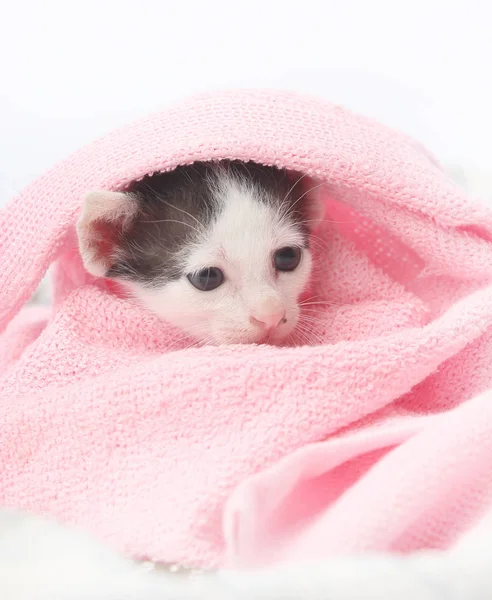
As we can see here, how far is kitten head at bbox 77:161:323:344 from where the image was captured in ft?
4.78

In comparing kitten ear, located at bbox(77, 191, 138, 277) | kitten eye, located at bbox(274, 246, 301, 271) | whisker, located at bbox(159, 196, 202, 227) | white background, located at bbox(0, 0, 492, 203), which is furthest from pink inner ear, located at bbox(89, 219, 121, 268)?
white background, located at bbox(0, 0, 492, 203)

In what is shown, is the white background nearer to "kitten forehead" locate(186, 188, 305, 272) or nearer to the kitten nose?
"kitten forehead" locate(186, 188, 305, 272)

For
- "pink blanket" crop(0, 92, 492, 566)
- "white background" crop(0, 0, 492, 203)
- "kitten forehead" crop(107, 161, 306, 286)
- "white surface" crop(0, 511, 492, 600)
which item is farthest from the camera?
"white background" crop(0, 0, 492, 203)

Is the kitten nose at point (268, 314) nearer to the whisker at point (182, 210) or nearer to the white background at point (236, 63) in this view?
the whisker at point (182, 210)

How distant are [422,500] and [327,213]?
0.88 m

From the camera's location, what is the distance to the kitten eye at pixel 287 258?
1.56 m

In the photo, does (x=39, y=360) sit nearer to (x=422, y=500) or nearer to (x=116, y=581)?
(x=116, y=581)

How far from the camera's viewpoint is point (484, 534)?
3.18ft

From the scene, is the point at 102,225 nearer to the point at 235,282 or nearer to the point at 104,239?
the point at 104,239

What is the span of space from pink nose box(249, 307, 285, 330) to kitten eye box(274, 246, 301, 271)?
15cm

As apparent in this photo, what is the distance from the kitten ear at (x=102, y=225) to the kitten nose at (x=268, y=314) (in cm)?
34

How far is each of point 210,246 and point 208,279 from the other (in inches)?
2.7

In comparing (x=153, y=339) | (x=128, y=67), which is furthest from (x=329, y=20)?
(x=153, y=339)

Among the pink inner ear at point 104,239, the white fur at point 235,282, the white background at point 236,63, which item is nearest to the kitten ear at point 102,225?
the pink inner ear at point 104,239
